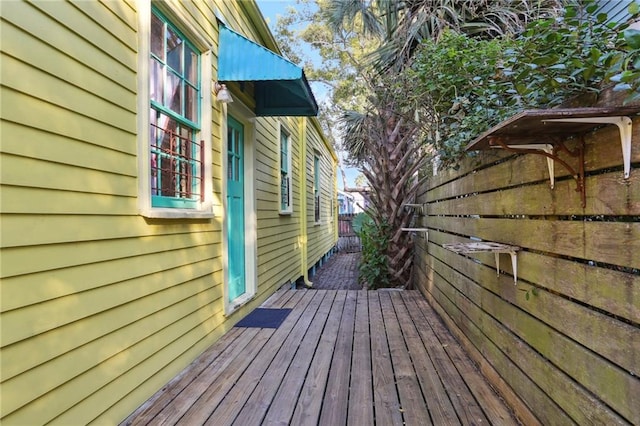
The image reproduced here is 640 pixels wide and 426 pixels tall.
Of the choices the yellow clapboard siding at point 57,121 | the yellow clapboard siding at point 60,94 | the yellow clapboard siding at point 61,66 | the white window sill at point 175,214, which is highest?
the yellow clapboard siding at point 61,66

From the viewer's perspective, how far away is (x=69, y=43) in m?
1.67

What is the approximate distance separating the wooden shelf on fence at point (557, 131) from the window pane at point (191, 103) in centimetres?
213

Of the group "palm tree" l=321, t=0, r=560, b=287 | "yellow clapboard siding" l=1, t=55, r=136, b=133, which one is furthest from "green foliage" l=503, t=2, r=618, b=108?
"palm tree" l=321, t=0, r=560, b=287

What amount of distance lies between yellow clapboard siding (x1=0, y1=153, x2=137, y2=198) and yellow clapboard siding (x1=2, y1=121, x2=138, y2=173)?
0.02m

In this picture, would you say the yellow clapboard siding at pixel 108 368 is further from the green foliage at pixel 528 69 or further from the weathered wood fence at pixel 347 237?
the weathered wood fence at pixel 347 237

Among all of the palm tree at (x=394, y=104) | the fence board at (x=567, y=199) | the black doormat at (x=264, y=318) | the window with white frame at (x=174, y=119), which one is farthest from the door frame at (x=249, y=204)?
the fence board at (x=567, y=199)

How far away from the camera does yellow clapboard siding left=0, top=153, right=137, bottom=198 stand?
1.39m

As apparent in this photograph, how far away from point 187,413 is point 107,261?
3.06 ft

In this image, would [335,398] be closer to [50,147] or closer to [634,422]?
[634,422]

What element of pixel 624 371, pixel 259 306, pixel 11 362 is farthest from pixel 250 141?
pixel 624 371

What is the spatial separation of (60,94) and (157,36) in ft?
3.68

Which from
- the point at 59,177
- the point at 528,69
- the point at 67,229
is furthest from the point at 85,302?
the point at 528,69

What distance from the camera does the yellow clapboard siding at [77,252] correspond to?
1396 mm

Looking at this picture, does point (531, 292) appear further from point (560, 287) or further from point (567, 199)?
point (567, 199)
